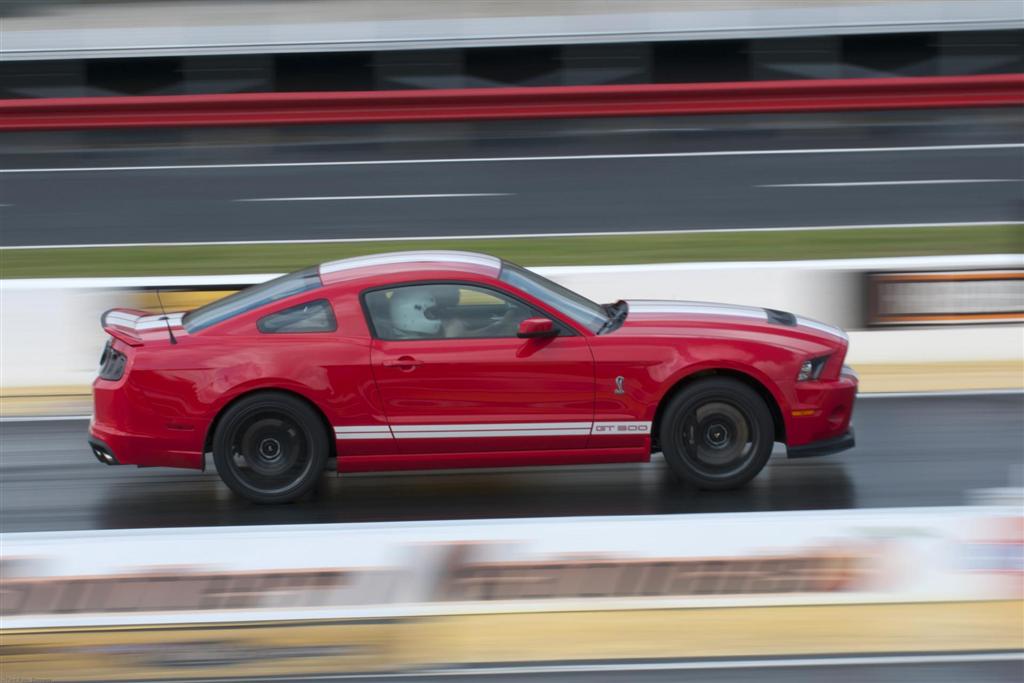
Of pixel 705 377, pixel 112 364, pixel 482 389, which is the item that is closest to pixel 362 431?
pixel 482 389

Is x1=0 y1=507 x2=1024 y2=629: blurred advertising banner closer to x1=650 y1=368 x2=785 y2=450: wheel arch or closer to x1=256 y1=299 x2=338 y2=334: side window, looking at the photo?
x1=650 y1=368 x2=785 y2=450: wheel arch

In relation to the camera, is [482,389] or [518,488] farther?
[518,488]

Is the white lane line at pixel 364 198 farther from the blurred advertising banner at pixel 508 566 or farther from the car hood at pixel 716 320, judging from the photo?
the blurred advertising banner at pixel 508 566

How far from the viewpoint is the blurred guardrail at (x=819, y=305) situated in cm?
983

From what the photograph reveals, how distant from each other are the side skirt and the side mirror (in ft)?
2.12

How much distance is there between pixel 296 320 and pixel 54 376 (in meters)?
3.47

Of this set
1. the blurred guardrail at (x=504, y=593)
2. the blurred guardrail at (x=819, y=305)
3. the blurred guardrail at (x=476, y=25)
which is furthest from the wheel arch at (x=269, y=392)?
the blurred guardrail at (x=476, y=25)

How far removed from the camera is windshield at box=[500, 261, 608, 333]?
24.0 ft

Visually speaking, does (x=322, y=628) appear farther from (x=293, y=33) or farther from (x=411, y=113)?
(x=293, y=33)

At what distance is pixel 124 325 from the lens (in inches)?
293

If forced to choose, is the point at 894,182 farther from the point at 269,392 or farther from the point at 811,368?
the point at 269,392

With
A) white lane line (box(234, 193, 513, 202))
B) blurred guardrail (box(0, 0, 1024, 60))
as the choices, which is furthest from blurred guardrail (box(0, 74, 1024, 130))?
white lane line (box(234, 193, 513, 202))

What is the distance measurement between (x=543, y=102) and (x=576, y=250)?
5851 millimetres

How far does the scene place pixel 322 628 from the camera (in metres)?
5.20
